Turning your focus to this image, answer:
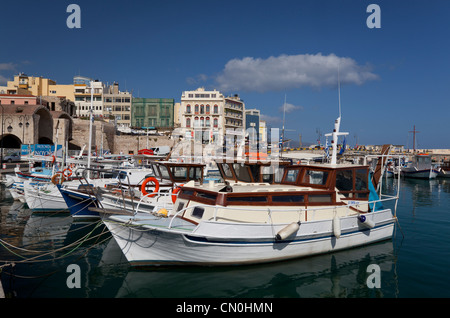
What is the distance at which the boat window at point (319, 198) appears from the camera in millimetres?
10843

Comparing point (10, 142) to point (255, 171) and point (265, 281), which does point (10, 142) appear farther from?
point (265, 281)

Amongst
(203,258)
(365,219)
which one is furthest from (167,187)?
(365,219)

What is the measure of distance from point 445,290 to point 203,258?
685cm

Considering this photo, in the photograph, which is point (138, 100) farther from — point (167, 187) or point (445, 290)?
point (445, 290)

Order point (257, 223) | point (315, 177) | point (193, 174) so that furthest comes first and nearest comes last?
1. point (193, 174)
2. point (315, 177)
3. point (257, 223)

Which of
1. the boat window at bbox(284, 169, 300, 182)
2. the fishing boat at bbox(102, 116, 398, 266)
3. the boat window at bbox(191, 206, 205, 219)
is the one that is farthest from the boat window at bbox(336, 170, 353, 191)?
the boat window at bbox(191, 206, 205, 219)

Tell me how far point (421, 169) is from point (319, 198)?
46.3 meters

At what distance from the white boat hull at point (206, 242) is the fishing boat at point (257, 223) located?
2 centimetres

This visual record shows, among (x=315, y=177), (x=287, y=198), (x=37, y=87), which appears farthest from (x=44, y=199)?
(x=37, y=87)

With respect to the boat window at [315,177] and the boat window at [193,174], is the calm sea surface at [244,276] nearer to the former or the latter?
the boat window at [315,177]

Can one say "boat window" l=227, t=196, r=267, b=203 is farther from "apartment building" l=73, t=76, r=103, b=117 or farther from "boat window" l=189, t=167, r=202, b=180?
"apartment building" l=73, t=76, r=103, b=117

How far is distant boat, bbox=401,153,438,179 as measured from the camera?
47.5 m

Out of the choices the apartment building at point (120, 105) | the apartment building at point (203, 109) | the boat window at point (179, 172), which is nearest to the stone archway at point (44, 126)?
the apartment building at point (120, 105)

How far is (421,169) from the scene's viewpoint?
48688mm
